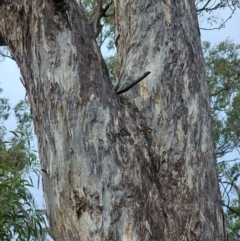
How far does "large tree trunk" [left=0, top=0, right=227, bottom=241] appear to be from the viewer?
1458mm

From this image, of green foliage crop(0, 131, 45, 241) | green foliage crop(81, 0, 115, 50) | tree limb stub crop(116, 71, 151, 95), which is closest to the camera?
tree limb stub crop(116, 71, 151, 95)

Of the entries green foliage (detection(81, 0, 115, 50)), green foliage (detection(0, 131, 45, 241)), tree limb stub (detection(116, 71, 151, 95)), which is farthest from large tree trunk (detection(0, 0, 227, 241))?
green foliage (detection(81, 0, 115, 50))

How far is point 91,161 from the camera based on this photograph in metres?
1.49

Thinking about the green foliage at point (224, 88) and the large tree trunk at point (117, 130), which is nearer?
the large tree trunk at point (117, 130)

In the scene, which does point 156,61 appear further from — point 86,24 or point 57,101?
point 57,101

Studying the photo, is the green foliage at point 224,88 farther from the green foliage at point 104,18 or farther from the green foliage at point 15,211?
the green foliage at point 15,211

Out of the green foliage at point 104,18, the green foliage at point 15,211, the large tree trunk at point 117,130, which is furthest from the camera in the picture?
the green foliage at point 104,18

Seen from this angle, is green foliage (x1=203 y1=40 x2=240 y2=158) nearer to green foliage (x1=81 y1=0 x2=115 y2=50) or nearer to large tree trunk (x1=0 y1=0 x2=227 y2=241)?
green foliage (x1=81 y1=0 x2=115 y2=50)

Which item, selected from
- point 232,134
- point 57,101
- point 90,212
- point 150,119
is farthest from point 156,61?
point 232,134

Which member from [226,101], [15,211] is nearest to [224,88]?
[226,101]

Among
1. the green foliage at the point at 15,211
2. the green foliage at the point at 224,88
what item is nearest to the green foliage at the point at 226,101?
the green foliage at the point at 224,88

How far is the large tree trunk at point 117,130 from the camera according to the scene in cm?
146

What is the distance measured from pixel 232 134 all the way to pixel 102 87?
9.29m

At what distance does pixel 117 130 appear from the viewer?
1556 millimetres
